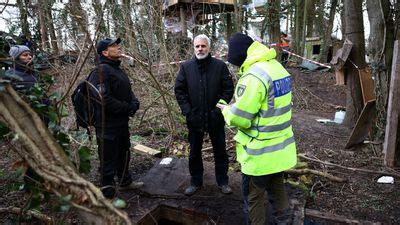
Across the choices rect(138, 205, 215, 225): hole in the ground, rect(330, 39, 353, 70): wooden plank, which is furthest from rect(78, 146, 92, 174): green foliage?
rect(330, 39, 353, 70): wooden plank

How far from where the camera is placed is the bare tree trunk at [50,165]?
1191mm

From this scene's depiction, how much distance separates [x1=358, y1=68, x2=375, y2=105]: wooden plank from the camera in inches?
239

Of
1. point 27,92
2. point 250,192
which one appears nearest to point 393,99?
point 250,192

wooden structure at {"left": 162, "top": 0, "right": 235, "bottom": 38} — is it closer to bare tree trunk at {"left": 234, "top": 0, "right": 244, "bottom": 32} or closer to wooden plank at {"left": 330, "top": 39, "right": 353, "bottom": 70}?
bare tree trunk at {"left": 234, "top": 0, "right": 244, "bottom": 32}

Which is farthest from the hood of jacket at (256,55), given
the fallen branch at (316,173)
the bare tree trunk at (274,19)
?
the bare tree trunk at (274,19)

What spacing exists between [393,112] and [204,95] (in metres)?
2.78

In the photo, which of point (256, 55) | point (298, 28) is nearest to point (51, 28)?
point (256, 55)

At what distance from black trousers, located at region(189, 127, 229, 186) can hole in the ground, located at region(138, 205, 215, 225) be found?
1.56ft

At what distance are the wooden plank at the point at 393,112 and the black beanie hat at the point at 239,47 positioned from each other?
2.80 meters

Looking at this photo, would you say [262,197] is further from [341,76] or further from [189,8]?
[189,8]

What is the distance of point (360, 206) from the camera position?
395 centimetres

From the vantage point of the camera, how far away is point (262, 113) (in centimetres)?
278

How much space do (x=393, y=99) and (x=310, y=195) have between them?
1866mm

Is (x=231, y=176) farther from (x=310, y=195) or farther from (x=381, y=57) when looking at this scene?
(x=381, y=57)
